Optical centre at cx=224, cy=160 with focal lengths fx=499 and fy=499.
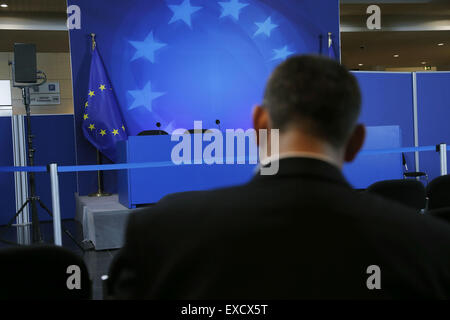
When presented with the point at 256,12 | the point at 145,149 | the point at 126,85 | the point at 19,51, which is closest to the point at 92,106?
the point at 126,85

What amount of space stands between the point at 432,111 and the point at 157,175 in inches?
181

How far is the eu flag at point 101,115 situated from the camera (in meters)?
5.93

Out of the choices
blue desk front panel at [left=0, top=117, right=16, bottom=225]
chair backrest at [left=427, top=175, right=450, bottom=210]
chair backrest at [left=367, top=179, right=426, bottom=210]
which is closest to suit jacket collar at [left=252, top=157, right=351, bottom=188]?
chair backrest at [left=367, top=179, right=426, bottom=210]

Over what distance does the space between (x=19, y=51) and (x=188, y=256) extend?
4.90 meters

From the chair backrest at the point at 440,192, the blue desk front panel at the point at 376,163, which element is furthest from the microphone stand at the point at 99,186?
the chair backrest at the point at 440,192

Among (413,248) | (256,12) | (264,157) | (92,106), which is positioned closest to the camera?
(413,248)

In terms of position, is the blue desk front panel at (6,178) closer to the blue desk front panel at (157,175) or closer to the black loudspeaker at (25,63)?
the black loudspeaker at (25,63)

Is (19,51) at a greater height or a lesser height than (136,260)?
greater

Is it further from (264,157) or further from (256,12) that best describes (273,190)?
(256,12)

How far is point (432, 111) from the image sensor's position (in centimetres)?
739

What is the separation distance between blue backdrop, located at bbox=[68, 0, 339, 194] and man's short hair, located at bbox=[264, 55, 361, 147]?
568cm

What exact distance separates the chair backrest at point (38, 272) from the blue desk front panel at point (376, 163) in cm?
496

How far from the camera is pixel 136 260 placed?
0.81m

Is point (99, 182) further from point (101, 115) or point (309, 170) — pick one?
point (309, 170)
